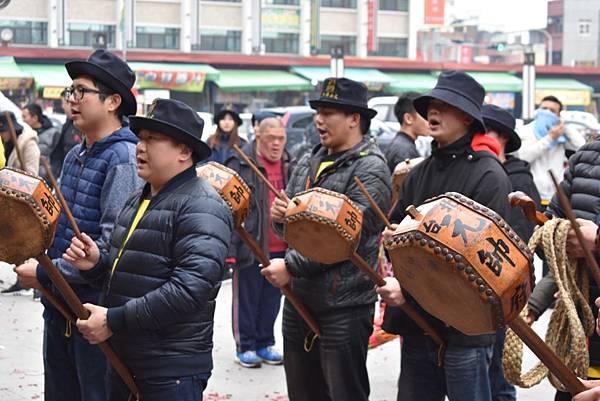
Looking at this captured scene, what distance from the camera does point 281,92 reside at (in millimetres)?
42812

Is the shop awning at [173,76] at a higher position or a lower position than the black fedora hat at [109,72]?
lower

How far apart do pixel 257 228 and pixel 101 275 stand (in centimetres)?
383

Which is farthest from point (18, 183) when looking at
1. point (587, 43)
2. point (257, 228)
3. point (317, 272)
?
point (587, 43)

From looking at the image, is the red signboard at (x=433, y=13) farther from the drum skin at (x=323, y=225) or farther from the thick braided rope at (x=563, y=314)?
the thick braided rope at (x=563, y=314)

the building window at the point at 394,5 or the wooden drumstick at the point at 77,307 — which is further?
the building window at the point at 394,5

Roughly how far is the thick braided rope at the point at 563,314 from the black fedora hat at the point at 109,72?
1.99 m

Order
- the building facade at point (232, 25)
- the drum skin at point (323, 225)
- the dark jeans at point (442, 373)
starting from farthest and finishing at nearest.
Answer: the building facade at point (232, 25) → the drum skin at point (323, 225) → the dark jeans at point (442, 373)

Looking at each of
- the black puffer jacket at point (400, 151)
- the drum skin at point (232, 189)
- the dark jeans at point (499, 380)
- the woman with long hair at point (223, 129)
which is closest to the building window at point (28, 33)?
the woman with long hair at point (223, 129)

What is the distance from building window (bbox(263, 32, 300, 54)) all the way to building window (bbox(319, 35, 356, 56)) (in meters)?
1.55

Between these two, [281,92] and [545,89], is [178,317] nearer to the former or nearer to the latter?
[281,92]

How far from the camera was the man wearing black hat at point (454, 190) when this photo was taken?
Answer: 183 inches

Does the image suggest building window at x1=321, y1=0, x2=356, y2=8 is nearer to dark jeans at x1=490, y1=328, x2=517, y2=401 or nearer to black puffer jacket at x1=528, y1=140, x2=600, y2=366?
dark jeans at x1=490, y1=328, x2=517, y2=401

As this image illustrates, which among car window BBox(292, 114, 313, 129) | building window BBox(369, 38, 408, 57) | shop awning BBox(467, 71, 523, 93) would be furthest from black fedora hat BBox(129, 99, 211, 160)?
building window BBox(369, 38, 408, 57)

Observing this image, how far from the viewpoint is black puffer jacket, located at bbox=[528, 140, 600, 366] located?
4.36 m
